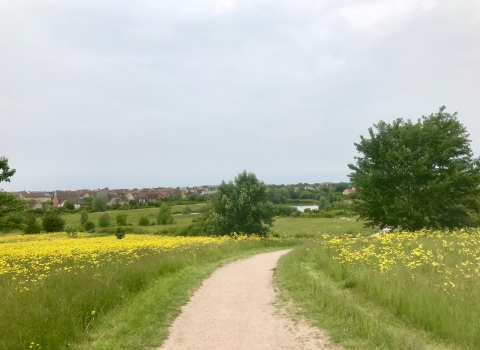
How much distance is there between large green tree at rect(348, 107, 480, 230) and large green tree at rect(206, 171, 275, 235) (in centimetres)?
1272

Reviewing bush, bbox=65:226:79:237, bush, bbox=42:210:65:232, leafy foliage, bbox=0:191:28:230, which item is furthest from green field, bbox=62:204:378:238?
leafy foliage, bbox=0:191:28:230

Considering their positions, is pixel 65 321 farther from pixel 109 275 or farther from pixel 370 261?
pixel 370 261

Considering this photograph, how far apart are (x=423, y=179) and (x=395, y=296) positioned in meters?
17.6

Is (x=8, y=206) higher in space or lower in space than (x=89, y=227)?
higher

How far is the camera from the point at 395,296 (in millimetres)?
7750

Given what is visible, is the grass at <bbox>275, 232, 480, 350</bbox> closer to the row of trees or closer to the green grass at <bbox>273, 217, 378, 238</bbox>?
the row of trees

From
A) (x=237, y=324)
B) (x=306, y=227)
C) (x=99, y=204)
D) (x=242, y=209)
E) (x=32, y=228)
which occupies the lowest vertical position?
(x=306, y=227)

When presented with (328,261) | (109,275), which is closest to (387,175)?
(328,261)

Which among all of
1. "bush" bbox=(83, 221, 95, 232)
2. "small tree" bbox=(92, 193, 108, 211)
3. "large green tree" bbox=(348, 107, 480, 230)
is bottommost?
"bush" bbox=(83, 221, 95, 232)

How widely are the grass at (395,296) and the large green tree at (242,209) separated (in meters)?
22.9

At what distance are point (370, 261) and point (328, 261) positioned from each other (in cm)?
180

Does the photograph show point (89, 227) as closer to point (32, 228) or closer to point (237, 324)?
point (32, 228)

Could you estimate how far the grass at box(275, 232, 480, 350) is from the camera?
609 cm

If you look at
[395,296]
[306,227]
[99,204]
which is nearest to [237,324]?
[395,296]
